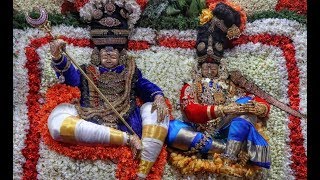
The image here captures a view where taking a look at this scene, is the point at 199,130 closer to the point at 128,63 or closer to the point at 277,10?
the point at 128,63

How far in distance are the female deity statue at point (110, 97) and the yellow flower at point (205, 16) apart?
0.87 meters

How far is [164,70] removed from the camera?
275 inches

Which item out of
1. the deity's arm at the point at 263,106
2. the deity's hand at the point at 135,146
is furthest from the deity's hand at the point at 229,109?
the deity's hand at the point at 135,146

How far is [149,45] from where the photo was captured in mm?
7141

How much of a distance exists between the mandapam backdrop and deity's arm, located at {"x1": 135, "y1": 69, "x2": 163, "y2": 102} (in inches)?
8.1

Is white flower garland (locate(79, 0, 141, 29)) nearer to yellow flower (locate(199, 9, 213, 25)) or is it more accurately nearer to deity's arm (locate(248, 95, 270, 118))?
yellow flower (locate(199, 9, 213, 25))

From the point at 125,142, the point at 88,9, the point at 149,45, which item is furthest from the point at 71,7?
the point at 125,142

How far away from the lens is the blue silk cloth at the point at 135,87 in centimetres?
648

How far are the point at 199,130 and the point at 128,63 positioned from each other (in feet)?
3.82

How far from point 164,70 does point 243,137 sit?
4.30 feet

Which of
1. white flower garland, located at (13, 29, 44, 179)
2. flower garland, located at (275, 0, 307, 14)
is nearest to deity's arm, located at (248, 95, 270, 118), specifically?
flower garland, located at (275, 0, 307, 14)

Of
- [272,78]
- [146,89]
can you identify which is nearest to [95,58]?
[146,89]

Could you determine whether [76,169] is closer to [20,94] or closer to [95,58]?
[20,94]

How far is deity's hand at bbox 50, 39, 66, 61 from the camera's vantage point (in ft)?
20.3
